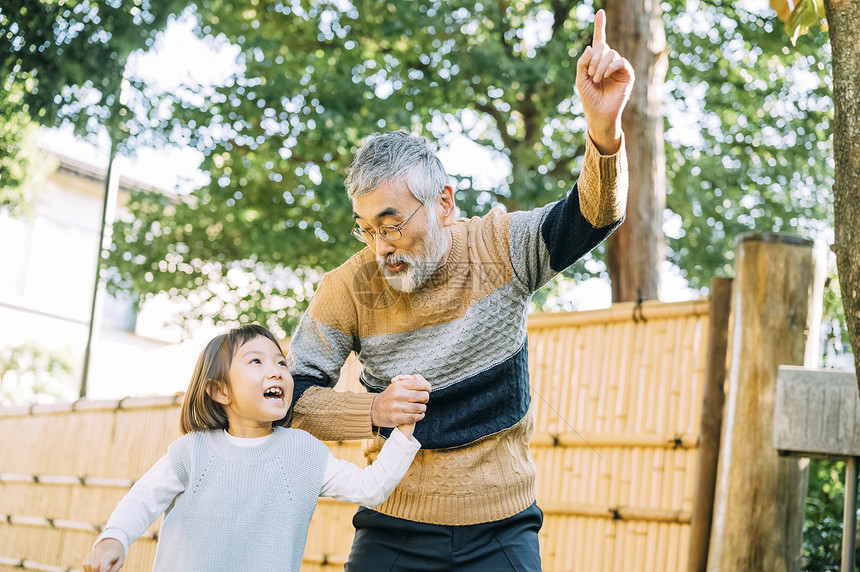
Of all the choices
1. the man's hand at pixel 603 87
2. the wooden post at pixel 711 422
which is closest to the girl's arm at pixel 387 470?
the man's hand at pixel 603 87

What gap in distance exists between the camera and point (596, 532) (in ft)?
12.5

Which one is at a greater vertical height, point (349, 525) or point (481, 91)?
point (481, 91)

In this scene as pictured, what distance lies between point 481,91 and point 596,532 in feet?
21.4

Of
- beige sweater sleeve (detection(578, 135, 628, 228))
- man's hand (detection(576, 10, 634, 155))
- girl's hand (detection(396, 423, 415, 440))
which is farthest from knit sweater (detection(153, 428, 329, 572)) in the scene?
man's hand (detection(576, 10, 634, 155))

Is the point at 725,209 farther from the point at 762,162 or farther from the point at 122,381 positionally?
the point at 122,381

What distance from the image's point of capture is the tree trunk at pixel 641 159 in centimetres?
682

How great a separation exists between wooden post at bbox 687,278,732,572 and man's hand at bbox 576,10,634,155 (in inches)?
79.9

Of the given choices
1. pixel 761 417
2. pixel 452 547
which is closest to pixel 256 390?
pixel 452 547

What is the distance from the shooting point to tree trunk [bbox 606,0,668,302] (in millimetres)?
6820

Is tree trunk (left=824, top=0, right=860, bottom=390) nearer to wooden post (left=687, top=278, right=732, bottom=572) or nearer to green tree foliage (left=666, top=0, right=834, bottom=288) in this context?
wooden post (left=687, top=278, right=732, bottom=572)

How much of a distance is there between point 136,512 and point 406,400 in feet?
2.37

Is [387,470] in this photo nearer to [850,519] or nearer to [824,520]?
[850,519]

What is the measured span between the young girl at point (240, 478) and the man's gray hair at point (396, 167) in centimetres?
55

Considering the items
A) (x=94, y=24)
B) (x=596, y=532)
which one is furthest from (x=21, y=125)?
(x=596, y=532)
